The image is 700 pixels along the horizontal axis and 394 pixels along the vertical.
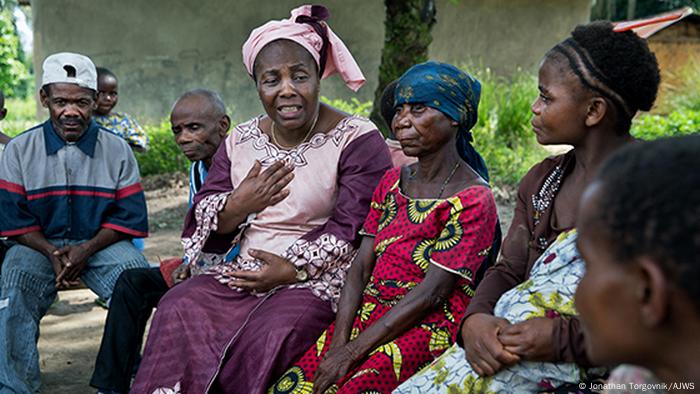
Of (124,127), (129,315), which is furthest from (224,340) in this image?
(124,127)

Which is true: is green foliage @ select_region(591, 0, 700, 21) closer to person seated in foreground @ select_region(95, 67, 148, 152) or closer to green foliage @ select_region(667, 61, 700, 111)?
green foliage @ select_region(667, 61, 700, 111)

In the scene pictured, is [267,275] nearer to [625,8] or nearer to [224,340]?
[224,340]

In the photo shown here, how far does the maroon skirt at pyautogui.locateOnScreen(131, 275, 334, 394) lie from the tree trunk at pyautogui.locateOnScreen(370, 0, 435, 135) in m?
5.07

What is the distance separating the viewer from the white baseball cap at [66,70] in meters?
4.02

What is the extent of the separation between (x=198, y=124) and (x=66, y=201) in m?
0.83

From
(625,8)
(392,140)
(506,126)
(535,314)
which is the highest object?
(625,8)

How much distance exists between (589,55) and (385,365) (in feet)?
4.24

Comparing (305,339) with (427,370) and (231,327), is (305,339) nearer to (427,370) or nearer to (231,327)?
(231,327)

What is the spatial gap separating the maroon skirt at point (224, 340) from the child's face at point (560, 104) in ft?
3.99

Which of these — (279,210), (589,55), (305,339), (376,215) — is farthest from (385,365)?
(589,55)

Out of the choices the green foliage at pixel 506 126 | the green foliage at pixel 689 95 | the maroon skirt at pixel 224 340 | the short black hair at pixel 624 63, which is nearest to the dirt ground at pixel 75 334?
the maroon skirt at pixel 224 340

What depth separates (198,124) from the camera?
4070 mm

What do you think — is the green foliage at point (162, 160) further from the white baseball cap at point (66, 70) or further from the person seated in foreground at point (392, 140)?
the person seated in foreground at point (392, 140)

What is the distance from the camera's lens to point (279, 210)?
3.35 meters
